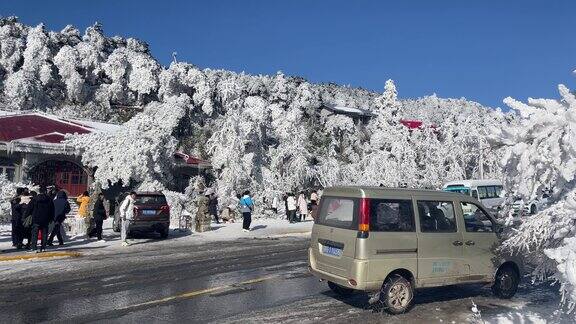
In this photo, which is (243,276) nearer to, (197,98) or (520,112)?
(520,112)

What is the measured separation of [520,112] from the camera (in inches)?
271

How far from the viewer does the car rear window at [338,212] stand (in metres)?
7.46

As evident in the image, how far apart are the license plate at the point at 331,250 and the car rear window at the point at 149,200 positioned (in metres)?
11.2

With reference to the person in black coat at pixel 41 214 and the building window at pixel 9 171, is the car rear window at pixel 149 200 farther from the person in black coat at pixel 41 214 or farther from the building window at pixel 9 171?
the building window at pixel 9 171

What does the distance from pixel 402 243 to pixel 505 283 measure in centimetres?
265

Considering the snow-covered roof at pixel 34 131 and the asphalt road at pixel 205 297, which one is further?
the snow-covered roof at pixel 34 131

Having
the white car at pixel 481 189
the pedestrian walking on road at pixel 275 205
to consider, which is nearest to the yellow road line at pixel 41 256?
the pedestrian walking on road at pixel 275 205

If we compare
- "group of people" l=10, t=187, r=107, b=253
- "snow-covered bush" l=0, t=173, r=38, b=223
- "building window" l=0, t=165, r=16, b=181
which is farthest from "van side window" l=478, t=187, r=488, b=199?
"building window" l=0, t=165, r=16, b=181

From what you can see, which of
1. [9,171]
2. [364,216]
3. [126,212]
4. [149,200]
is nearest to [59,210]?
[126,212]

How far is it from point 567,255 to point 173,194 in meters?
23.0

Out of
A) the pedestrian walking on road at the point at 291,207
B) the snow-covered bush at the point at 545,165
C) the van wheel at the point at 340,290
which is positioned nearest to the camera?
the snow-covered bush at the point at 545,165

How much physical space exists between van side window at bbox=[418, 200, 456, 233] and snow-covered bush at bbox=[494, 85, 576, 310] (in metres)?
1.13

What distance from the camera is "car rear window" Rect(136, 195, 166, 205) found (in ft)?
57.3

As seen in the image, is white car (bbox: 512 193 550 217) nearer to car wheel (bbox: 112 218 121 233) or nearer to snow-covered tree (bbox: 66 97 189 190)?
car wheel (bbox: 112 218 121 233)
